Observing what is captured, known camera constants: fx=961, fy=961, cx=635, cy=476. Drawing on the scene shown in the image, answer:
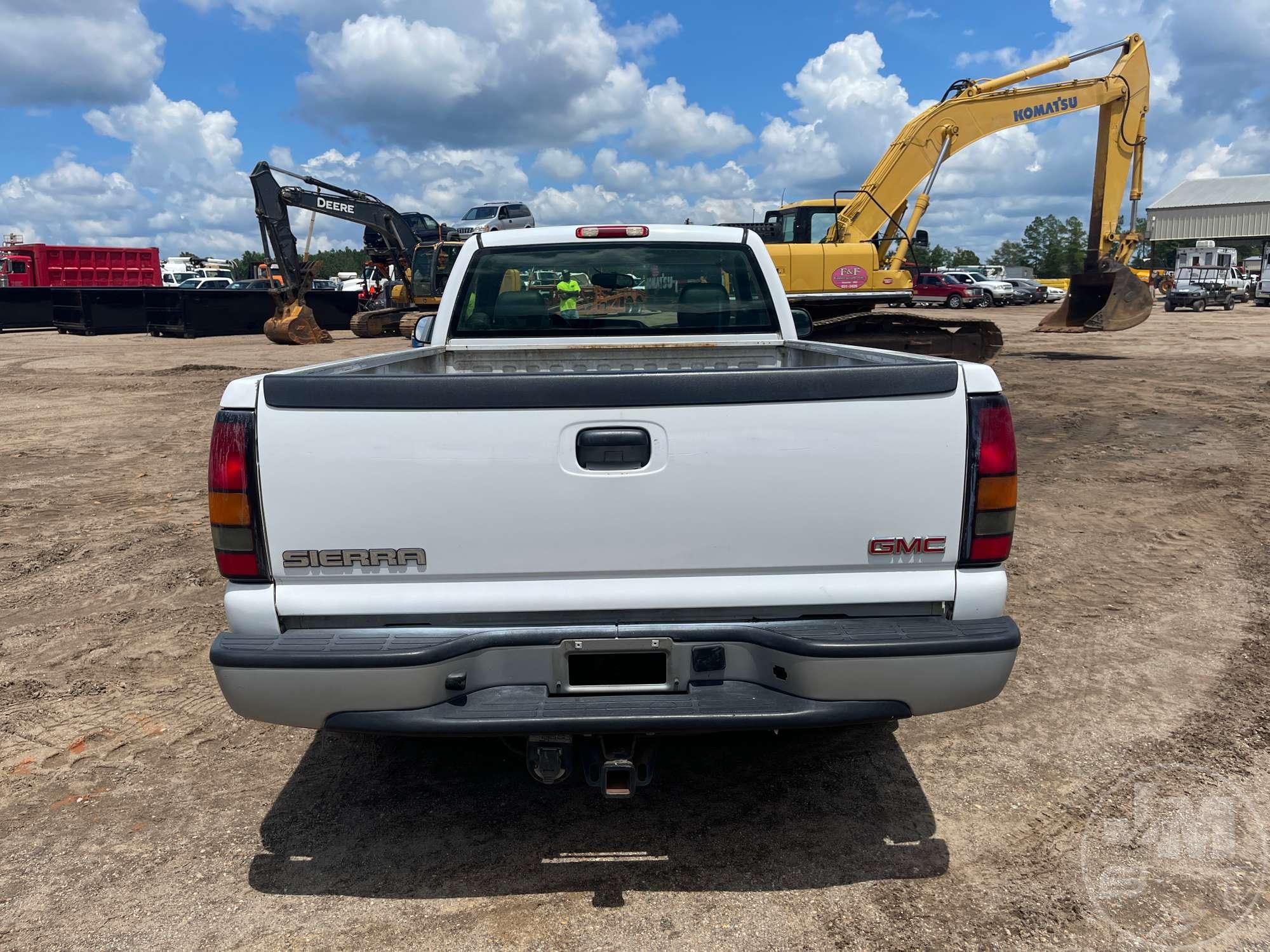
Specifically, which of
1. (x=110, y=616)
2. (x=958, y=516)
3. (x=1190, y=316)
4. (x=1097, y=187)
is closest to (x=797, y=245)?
(x=1097, y=187)

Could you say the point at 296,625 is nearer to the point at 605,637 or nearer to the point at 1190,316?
the point at 605,637

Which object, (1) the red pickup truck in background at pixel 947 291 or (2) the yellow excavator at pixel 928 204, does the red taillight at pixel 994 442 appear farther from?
(1) the red pickup truck in background at pixel 947 291

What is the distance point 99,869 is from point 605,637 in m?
1.84

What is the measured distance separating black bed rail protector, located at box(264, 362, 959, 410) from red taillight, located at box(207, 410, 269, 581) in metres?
0.12

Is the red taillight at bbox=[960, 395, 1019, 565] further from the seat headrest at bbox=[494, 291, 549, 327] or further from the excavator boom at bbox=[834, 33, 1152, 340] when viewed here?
the excavator boom at bbox=[834, 33, 1152, 340]

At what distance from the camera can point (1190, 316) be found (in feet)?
115

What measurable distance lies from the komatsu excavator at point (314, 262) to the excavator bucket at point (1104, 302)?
1252cm

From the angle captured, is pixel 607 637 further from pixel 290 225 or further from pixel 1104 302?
pixel 290 225

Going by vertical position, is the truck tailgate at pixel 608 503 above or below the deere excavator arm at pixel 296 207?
below

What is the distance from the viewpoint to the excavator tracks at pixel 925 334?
48.2 ft

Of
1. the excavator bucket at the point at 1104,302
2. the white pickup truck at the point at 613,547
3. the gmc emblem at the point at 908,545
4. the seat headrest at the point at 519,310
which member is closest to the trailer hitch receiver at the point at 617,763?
the white pickup truck at the point at 613,547

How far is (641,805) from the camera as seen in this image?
346 centimetres

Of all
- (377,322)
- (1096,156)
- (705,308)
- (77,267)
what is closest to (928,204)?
(1096,156)

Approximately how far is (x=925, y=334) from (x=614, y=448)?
1300cm
